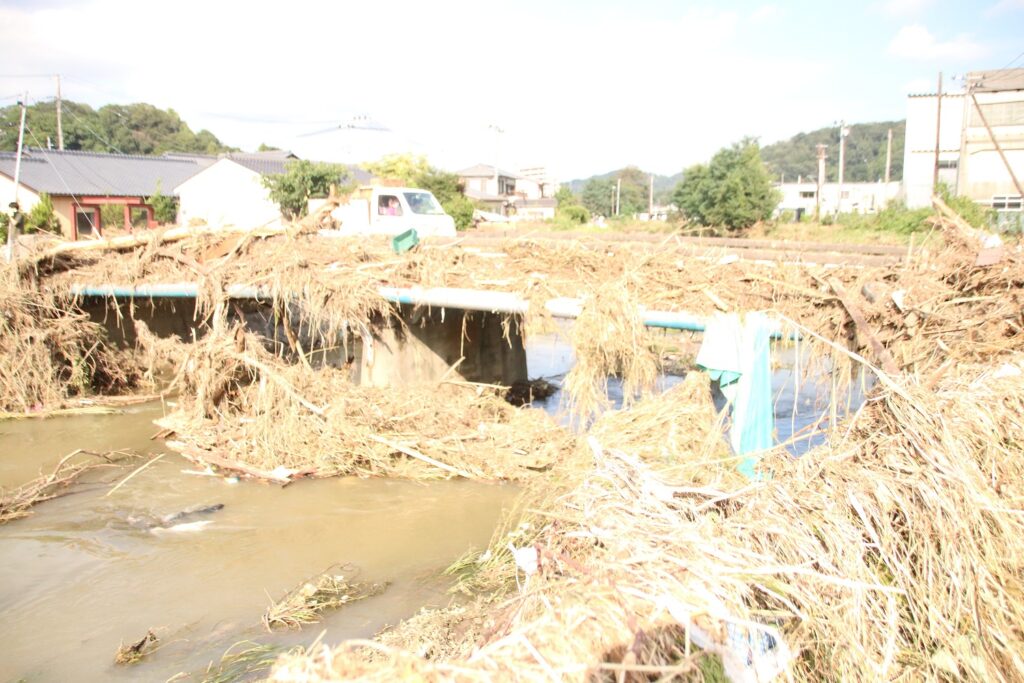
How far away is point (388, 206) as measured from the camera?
1750 centimetres

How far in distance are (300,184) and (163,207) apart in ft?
19.1

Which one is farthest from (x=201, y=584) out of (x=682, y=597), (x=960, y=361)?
(x=960, y=361)

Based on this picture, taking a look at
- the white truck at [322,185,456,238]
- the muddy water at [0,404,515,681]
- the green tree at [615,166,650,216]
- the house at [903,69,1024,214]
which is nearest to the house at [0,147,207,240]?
the white truck at [322,185,456,238]

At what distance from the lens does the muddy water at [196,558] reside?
19.6ft

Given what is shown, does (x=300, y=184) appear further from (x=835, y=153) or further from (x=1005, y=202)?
(x=835, y=153)

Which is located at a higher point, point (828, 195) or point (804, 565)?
point (828, 195)

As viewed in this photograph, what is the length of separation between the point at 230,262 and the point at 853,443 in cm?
977

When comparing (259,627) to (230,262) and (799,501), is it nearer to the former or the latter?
(799,501)

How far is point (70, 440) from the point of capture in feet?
36.9

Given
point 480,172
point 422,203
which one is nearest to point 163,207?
point 422,203

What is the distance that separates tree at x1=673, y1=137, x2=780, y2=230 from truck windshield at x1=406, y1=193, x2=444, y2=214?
55.1 feet

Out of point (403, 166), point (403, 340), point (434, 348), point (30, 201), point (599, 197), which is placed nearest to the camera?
point (403, 340)

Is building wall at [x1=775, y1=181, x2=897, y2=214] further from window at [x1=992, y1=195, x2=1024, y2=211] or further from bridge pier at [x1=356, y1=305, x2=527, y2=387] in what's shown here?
bridge pier at [x1=356, y1=305, x2=527, y2=387]

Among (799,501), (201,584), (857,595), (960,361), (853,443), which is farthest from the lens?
(201,584)
